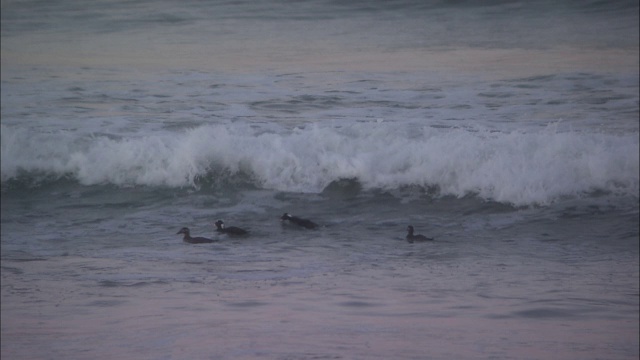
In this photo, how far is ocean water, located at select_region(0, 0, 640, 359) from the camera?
5160 millimetres

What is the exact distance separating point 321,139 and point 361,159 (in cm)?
34

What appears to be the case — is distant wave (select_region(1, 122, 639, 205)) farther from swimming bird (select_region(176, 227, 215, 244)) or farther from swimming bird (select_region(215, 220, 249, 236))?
swimming bird (select_region(176, 227, 215, 244))

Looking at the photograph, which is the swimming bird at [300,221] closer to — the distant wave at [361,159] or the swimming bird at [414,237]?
the swimming bird at [414,237]

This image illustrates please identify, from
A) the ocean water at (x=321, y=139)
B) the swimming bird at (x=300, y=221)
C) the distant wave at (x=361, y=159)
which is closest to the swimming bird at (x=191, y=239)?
the ocean water at (x=321, y=139)

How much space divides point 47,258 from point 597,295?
A: 118 inches

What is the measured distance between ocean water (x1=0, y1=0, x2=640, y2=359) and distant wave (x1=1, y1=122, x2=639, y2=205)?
2 cm

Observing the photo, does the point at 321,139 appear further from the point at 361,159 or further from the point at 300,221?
the point at 300,221

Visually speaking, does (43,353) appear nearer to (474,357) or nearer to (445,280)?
(474,357)

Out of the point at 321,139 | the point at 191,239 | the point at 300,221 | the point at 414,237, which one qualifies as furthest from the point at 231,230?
the point at 321,139

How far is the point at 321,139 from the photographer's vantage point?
6730mm

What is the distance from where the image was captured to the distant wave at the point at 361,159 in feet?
20.9

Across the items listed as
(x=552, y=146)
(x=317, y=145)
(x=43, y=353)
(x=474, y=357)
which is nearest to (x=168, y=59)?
(x=317, y=145)

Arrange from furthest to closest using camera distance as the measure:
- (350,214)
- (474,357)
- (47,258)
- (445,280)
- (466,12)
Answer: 1. (466,12)
2. (350,214)
3. (47,258)
4. (445,280)
5. (474,357)

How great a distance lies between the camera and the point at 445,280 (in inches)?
175
